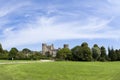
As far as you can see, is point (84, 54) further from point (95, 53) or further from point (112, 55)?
point (112, 55)

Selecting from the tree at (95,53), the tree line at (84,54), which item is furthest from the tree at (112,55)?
the tree at (95,53)

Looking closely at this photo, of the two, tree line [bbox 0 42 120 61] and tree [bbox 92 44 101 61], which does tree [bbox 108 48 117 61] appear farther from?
tree [bbox 92 44 101 61]

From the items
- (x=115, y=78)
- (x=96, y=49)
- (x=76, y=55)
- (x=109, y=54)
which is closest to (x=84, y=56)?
(x=76, y=55)

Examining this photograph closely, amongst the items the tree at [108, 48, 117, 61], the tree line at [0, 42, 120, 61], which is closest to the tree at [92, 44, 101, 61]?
the tree line at [0, 42, 120, 61]

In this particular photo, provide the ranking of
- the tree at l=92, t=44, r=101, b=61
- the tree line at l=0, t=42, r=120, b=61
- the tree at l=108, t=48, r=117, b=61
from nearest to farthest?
1. the tree line at l=0, t=42, r=120, b=61
2. the tree at l=92, t=44, r=101, b=61
3. the tree at l=108, t=48, r=117, b=61

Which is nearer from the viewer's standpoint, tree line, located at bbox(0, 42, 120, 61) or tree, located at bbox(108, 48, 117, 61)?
tree line, located at bbox(0, 42, 120, 61)

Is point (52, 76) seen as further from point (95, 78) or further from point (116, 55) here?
point (116, 55)

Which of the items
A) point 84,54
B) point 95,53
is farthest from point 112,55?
point 84,54

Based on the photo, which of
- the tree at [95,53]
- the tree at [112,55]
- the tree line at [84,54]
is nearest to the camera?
the tree line at [84,54]

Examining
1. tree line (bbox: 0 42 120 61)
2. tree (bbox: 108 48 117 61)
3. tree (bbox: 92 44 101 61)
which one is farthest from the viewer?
tree (bbox: 108 48 117 61)

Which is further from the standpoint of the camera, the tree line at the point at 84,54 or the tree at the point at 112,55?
the tree at the point at 112,55

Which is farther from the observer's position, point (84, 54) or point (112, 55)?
point (112, 55)

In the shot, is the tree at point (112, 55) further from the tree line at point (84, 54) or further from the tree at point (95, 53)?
the tree at point (95, 53)

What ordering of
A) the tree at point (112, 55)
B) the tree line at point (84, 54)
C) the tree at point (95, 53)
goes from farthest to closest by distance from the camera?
the tree at point (112, 55)
the tree at point (95, 53)
the tree line at point (84, 54)
